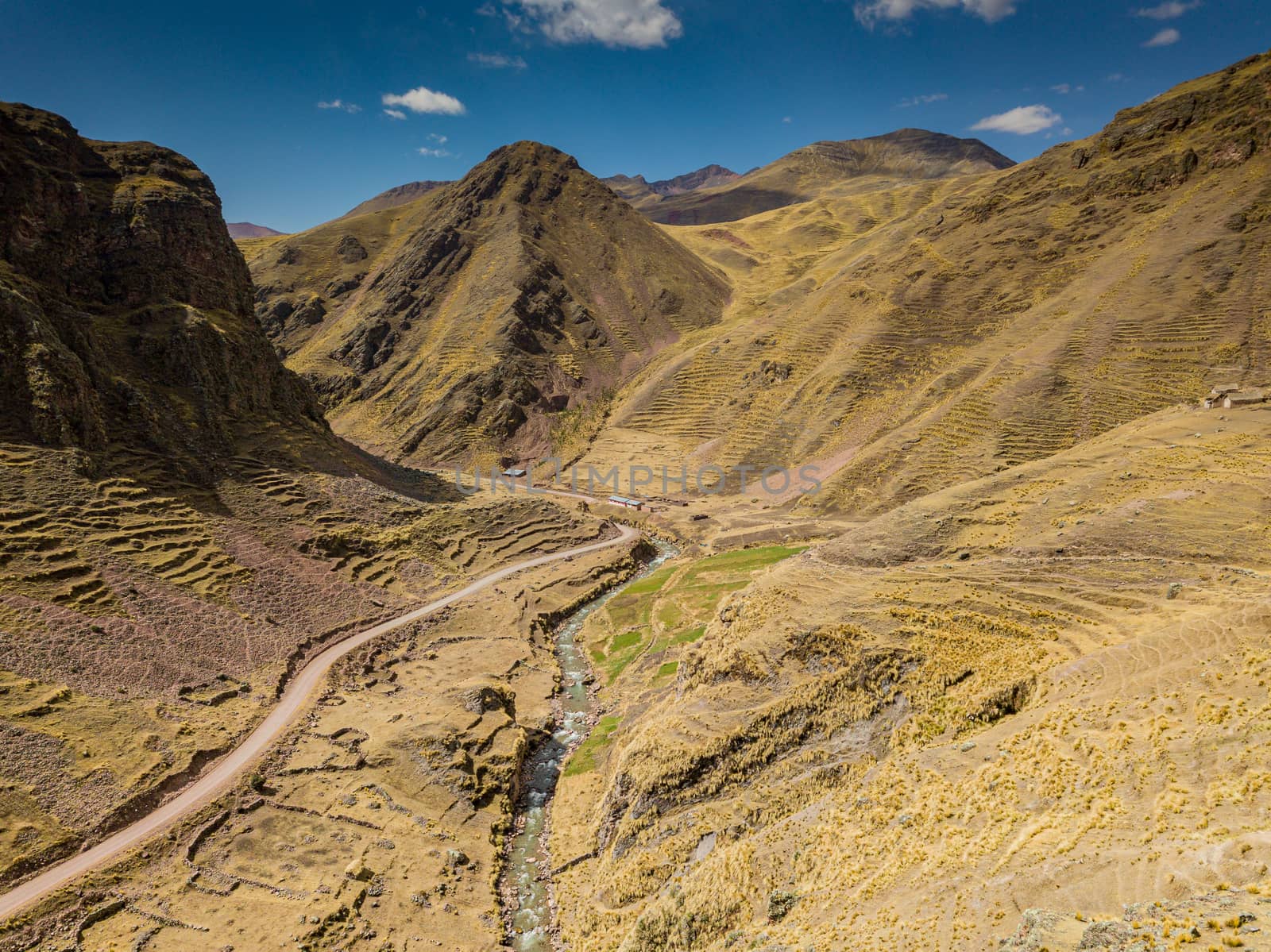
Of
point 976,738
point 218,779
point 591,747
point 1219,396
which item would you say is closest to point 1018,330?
point 1219,396

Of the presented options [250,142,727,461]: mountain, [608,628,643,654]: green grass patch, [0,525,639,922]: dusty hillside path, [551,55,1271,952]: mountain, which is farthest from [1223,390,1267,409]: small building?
[250,142,727,461]: mountain

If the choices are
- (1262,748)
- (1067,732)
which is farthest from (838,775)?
(1262,748)

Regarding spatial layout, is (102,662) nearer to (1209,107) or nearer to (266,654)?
(266,654)

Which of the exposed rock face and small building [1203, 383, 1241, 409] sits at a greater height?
the exposed rock face

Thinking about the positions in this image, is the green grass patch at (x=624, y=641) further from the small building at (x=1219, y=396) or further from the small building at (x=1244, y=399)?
the small building at (x=1244, y=399)

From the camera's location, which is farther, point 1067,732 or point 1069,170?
point 1069,170

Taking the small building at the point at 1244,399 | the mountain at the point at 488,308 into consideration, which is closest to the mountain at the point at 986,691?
the small building at the point at 1244,399

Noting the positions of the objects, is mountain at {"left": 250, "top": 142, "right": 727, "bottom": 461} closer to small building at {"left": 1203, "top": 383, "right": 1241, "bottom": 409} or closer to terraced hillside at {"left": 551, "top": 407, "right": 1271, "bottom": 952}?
terraced hillside at {"left": 551, "top": 407, "right": 1271, "bottom": 952}
